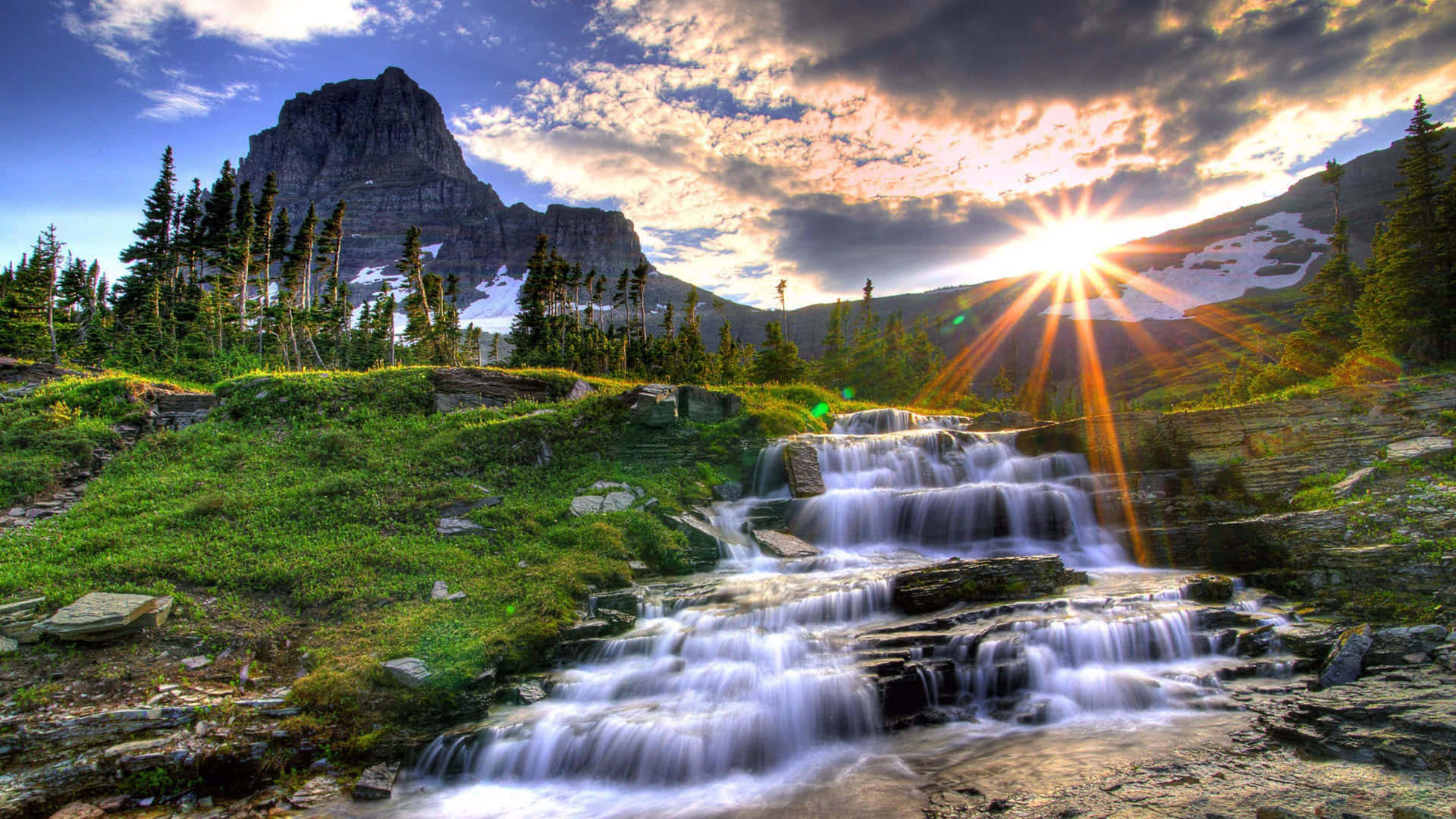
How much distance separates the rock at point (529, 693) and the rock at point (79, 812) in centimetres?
454

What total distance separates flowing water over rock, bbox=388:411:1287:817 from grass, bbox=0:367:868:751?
143 cm

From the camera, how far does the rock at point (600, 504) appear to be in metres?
15.1

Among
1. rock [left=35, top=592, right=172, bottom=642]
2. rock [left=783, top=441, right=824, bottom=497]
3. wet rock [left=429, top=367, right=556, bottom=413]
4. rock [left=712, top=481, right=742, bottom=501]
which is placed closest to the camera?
rock [left=35, top=592, right=172, bottom=642]

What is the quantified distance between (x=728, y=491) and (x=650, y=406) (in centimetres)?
428

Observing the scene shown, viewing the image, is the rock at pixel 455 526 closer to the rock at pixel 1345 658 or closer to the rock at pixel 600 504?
the rock at pixel 600 504

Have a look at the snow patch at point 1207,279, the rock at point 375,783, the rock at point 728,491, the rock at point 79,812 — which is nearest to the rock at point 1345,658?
the rock at point 375,783

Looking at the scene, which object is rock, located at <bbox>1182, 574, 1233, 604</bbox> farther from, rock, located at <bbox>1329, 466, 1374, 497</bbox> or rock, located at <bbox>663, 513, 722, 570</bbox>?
rock, located at <bbox>663, 513, 722, 570</bbox>

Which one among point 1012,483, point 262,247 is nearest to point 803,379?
point 1012,483

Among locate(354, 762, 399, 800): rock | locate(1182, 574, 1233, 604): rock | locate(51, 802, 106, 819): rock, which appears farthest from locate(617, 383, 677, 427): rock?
locate(51, 802, 106, 819): rock

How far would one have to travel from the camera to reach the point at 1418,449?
12.5 metres

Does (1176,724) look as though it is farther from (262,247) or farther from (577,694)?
(262,247)

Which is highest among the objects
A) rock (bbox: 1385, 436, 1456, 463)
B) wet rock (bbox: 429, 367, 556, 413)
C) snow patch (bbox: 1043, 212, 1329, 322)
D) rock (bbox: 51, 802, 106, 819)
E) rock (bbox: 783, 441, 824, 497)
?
snow patch (bbox: 1043, 212, 1329, 322)

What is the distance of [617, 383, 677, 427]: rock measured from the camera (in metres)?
19.9

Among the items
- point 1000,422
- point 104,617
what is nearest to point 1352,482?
point 1000,422
